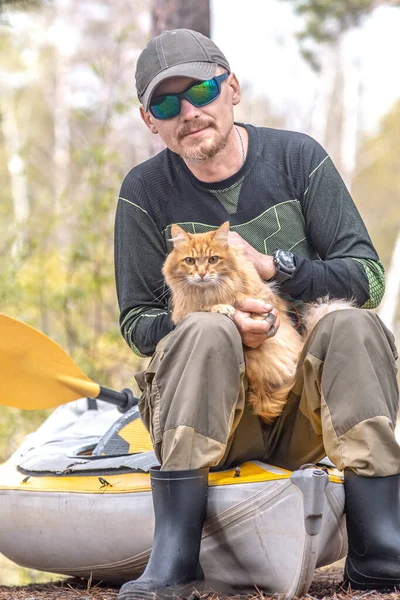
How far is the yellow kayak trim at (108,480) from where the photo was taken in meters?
2.72

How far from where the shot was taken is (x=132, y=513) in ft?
9.84

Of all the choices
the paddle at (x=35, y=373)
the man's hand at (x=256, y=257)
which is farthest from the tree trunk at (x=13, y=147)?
the man's hand at (x=256, y=257)

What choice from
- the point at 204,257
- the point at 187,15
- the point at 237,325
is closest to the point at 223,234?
the point at 204,257

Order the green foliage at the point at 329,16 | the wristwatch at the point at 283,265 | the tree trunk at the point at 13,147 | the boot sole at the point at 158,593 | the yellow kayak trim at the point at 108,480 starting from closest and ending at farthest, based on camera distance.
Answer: the boot sole at the point at 158,593 < the yellow kayak trim at the point at 108,480 < the wristwatch at the point at 283,265 < the green foliage at the point at 329,16 < the tree trunk at the point at 13,147

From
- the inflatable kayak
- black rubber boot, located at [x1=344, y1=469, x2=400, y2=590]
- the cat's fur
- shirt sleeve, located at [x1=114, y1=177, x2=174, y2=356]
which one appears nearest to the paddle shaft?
the inflatable kayak

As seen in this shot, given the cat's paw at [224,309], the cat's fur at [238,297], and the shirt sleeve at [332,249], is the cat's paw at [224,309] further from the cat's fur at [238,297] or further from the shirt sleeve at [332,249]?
the shirt sleeve at [332,249]

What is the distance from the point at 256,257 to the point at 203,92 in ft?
2.22

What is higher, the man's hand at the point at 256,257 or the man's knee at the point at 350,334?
the man's hand at the point at 256,257

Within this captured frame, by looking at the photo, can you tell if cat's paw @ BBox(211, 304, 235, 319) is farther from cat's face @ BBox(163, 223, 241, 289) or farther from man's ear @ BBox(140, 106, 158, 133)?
man's ear @ BBox(140, 106, 158, 133)

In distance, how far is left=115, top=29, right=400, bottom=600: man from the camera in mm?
2555

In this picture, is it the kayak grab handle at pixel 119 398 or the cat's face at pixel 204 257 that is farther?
the kayak grab handle at pixel 119 398

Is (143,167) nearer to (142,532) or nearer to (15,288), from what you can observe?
(142,532)

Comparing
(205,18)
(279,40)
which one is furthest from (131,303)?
(279,40)

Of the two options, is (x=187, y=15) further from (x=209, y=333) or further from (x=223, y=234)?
(x=209, y=333)
